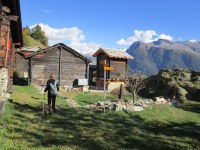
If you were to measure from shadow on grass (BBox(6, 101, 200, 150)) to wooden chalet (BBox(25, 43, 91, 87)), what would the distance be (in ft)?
64.9

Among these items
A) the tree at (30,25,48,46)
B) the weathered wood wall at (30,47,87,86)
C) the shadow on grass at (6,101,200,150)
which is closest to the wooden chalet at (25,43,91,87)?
the weathered wood wall at (30,47,87,86)

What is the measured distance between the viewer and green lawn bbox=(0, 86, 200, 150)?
34.3ft

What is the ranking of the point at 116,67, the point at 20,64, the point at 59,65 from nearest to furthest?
the point at 59,65
the point at 116,67
the point at 20,64

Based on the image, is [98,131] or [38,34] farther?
[38,34]

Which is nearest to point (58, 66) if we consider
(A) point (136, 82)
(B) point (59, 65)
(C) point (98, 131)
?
(B) point (59, 65)

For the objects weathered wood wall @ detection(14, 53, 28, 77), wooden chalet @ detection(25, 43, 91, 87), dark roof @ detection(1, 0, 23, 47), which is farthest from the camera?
weathered wood wall @ detection(14, 53, 28, 77)

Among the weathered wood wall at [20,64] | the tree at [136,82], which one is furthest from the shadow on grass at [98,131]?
the weathered wood wall at [20,64]

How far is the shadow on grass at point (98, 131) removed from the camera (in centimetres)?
1094

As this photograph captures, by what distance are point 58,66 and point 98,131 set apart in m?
26.1

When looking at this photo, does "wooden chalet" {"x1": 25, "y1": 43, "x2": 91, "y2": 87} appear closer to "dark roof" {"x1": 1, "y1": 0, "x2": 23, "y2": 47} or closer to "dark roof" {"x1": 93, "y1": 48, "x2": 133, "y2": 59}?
"dark roof" {"x1": 93, "y1": 48, "x2": 133, "y2": 59}

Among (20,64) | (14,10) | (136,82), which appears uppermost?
(14,10)

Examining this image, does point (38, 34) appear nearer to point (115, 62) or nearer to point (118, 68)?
point (115, 62)

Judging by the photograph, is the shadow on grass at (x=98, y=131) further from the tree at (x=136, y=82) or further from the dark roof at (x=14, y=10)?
the tree at (x=136, y=82)

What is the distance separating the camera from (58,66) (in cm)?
3838
